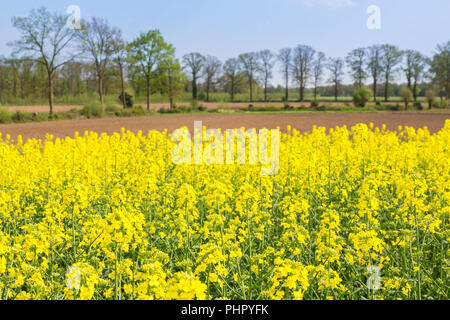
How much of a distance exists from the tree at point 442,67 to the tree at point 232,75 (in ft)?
101

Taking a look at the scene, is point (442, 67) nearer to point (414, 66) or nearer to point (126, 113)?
point (414, 66)

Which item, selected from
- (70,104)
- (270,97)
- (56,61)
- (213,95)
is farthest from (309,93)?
(56,61)

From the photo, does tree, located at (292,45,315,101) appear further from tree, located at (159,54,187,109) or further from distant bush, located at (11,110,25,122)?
distant bush, located at (11,110,25,122)

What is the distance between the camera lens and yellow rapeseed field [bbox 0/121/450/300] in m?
2.89

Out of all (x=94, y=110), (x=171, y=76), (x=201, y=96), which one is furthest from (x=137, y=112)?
(x=201, y=96)

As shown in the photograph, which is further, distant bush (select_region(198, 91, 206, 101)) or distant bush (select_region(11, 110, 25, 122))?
distant bush (select_region(198, 91, 206, 101))

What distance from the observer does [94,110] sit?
34625 mm

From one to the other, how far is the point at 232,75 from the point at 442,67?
108ft

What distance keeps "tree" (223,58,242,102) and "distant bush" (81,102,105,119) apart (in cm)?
3234

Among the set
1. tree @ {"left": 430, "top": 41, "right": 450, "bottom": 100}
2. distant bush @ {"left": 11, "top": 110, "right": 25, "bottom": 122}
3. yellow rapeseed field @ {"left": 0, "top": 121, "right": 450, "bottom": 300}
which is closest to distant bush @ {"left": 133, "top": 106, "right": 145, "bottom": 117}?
distant bush @ {"left": 11, "top": 110, "right": 25, "bottom": 122}

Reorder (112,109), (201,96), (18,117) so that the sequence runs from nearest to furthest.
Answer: (18,117), (112,109), (201,96)

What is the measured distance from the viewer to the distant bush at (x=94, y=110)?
34162 mm

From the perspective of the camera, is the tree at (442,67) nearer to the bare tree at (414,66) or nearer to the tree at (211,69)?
the bare tree at (414,66)
